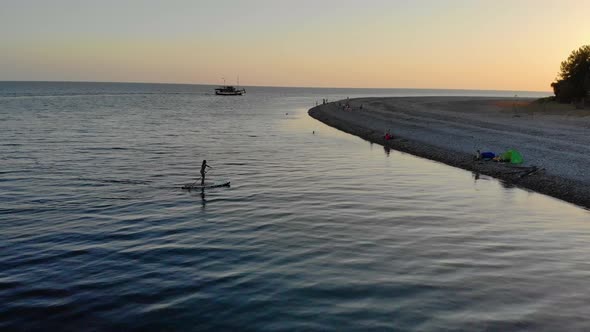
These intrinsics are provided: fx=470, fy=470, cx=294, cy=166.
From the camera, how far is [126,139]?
54344mm

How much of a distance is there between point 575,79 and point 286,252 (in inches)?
3602

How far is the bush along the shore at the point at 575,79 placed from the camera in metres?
86.6

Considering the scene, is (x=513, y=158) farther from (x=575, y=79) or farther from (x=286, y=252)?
(x=575, y=79)

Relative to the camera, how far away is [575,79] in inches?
3494

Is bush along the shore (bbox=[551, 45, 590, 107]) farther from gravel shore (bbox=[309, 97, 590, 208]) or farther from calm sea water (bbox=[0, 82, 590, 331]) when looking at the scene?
calm sea water (bbox=[0, 82, 590, 331])

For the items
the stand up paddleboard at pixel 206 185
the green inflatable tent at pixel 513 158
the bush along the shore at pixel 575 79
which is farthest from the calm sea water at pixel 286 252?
the bush along the shore at pixel 575 79

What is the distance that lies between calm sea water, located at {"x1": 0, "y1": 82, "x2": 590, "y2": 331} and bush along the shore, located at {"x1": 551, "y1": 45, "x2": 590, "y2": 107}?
68755mm

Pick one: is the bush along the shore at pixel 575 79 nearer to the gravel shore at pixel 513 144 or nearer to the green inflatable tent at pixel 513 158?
the gravel shore at pixel 513 144

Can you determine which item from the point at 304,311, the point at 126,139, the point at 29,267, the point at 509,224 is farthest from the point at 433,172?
the point at 126,139

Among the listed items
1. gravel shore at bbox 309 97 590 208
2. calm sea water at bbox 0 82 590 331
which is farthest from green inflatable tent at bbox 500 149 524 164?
calm sea water at bbox 0 82 590 331

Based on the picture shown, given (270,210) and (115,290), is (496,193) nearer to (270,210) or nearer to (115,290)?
(270,210)

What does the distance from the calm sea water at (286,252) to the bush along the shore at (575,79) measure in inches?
2707

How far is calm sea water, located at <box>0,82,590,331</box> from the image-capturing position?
1215 centimetres

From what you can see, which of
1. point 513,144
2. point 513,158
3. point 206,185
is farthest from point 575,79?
point 206,185
